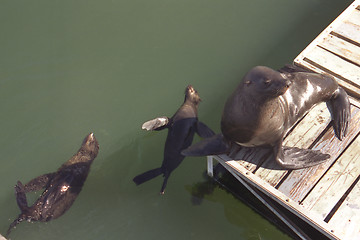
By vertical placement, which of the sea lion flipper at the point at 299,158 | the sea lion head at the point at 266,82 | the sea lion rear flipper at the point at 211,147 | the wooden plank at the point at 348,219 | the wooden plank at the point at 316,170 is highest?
the sea lion head at the point at 266,82

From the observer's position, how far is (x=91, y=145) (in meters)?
5.67

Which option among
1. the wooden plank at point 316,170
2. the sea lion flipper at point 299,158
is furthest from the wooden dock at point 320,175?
the sea lion flipper at point 299,158

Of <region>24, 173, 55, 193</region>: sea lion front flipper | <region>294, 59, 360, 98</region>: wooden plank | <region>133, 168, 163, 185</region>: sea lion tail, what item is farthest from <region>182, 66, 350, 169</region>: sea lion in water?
<region>24, 173, 55, 193</region>: sea lion front flipper

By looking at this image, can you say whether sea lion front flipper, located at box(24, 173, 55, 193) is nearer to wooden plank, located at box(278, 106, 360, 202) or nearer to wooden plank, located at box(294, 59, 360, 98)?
wooden plank, located at box(278, 106, 360, 202)

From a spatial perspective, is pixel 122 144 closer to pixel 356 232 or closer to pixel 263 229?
pixel 263 229

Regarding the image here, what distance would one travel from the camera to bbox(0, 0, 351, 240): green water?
201 inches

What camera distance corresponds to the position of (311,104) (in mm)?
4676

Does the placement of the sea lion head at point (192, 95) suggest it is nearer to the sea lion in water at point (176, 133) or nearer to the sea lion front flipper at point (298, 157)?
the sea lion in water at point (176, 133)

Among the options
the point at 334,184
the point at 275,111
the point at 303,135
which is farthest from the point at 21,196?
the point at 334,184

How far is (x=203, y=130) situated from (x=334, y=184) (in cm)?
203

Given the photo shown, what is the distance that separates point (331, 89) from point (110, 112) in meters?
3.51

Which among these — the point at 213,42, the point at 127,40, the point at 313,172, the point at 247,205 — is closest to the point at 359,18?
the point at 213,42

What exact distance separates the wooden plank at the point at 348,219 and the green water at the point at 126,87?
1.17m

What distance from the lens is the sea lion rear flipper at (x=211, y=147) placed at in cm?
445
